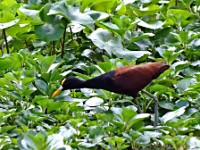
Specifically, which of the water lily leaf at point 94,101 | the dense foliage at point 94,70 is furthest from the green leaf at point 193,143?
the water lily leaf at point 94,101

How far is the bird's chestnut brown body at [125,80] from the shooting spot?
16.9 ft

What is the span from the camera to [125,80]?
5.20 meters

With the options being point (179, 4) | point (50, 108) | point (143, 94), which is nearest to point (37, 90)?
point (50, 108)

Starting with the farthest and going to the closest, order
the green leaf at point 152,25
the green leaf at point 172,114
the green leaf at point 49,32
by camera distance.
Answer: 1. the green leaf at point 152,25
2. the green leaf at point 49,32
3. the green leaf at point 172,114

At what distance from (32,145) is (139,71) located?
3.93 feet

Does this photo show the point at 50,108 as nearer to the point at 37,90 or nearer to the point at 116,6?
the point at 37,90

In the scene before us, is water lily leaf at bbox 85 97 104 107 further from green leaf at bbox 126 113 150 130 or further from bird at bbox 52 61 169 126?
green leaf at bbox 126 113 150 130

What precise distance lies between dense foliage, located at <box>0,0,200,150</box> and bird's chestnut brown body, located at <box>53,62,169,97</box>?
4.5 inches

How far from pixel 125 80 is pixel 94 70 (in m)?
0.73

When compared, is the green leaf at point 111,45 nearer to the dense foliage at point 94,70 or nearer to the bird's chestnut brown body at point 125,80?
the dense foliage at point 94,70

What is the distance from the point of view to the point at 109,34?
20.2 feet

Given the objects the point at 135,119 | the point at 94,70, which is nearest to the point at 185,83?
the point at 94,70

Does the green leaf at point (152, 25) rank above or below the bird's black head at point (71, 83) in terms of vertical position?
below

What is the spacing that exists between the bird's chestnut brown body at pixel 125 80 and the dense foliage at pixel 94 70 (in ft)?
0.38
